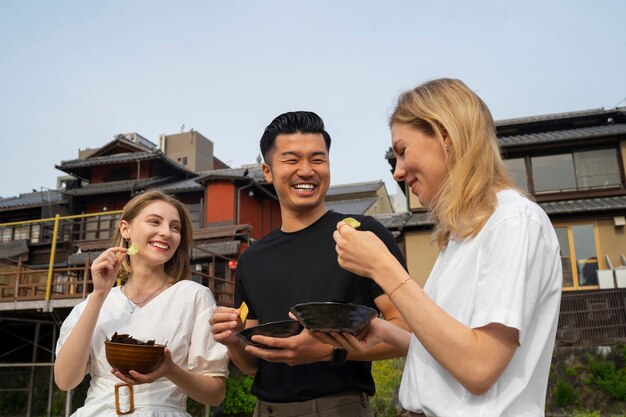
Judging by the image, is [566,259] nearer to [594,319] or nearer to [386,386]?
[594,319]

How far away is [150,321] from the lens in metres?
2.79

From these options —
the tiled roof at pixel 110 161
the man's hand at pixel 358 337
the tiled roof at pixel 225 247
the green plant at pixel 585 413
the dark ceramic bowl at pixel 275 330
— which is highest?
the tiled roof at pixel 110 161

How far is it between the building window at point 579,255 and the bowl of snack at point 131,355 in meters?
14.6

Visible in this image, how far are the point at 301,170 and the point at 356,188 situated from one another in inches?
1051

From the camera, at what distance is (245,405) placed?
12867 mm

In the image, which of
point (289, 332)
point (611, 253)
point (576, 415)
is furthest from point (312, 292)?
point (611, 253)

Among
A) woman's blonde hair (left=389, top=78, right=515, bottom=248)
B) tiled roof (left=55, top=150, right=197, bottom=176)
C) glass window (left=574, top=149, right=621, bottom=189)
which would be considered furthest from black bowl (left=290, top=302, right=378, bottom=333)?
tiled roof (left=55, top=150, right=197, bottom=176)

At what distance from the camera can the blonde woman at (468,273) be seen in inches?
53.0

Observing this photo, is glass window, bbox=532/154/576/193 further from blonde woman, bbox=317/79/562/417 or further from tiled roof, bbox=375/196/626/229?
blonde woman, bbox=317/79/562/417

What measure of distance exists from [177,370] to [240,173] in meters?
19.0

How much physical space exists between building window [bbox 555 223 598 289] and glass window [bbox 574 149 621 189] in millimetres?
1721

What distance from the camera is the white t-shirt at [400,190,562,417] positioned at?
4.45 ft

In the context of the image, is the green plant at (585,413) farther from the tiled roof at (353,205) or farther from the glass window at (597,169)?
the tiled roof at (353,205)

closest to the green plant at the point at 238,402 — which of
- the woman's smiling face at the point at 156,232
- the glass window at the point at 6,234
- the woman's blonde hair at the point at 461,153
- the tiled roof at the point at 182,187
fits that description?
the tiled roof at the point at 182,187
